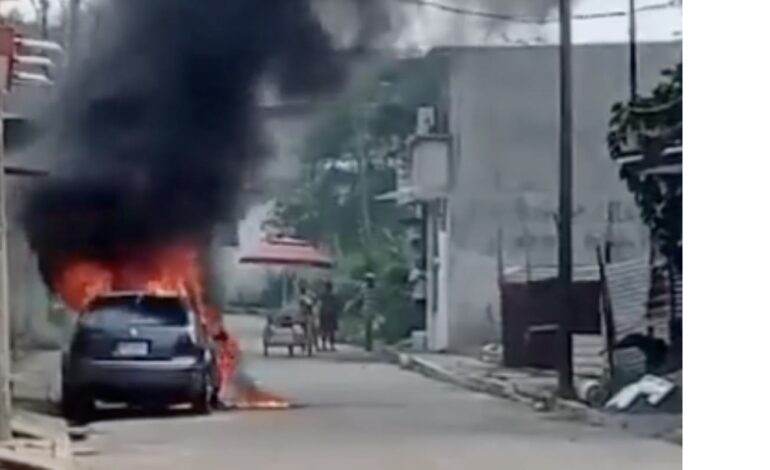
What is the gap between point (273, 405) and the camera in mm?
3734

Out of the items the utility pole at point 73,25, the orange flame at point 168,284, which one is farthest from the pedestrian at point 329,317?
the utility pole at point 73,25

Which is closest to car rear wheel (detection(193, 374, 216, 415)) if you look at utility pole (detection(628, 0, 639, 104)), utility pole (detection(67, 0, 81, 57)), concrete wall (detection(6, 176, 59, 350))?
concrete wall (detection(6, 176, 59, 350))

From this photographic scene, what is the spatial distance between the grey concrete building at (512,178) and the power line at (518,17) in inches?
2.4

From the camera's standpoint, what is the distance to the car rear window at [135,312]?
12.2 ft

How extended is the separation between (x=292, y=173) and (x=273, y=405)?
516 millimetres

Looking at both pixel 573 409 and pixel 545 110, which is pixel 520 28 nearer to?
pixel 545 110

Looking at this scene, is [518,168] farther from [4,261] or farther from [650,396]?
[4,261]

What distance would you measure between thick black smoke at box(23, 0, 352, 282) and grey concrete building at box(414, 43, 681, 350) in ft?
1.07

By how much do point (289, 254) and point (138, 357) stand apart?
43cm

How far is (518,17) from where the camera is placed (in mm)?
3578

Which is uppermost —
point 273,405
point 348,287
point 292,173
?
point 292,173
